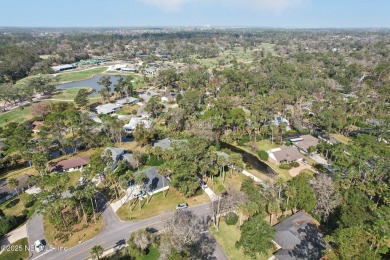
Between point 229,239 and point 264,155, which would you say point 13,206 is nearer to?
point 229,239

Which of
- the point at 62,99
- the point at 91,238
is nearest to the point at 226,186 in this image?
the point at 91,238

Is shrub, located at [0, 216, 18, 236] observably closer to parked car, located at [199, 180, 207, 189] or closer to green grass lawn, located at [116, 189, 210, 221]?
green grass lawn, located at [116, 189, 210, 221]

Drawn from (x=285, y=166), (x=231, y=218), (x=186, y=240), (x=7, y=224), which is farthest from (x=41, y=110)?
(x=285, y=166)

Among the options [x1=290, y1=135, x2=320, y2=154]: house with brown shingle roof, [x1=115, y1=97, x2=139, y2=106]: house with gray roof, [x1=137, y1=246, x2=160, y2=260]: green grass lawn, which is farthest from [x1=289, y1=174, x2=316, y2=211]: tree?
[x1=115, y1=97, x2=139, y2=106]: house with gray roof

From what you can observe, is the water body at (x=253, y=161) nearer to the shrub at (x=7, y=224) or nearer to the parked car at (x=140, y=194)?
the parked car at (x=140, y=194)

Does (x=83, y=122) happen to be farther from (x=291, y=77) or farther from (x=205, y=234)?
(x=291, y=77)
